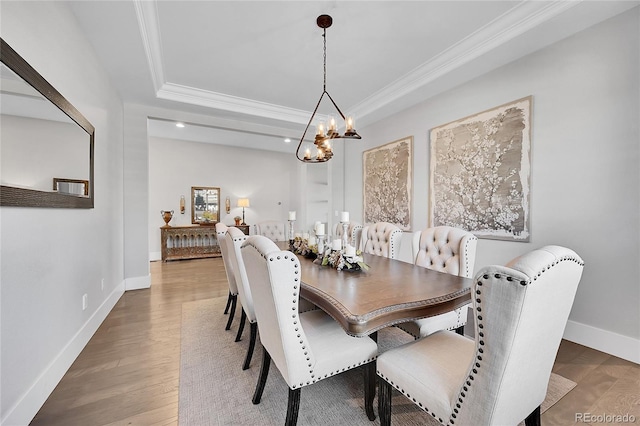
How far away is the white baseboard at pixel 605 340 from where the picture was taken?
6.74 feet

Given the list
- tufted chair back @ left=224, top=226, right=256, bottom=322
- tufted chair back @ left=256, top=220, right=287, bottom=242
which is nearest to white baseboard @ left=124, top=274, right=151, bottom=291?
tufted chair back @ left=256, top=220, right=287, bottom=242

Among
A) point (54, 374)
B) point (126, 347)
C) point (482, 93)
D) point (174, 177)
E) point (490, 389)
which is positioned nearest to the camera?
point (490, 389)

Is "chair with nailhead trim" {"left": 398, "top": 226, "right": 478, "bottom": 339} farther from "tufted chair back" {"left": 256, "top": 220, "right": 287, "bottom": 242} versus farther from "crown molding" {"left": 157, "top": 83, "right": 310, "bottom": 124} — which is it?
"crown molding" {"left": 157, "top": 83, "right": 310, "bottom": 124}

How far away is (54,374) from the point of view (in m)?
1.74

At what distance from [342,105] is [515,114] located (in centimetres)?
240

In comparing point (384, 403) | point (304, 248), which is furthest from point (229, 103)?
point (384, 403)

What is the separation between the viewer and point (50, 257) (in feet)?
5.69

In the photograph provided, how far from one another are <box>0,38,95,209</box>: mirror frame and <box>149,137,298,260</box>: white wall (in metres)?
4.25

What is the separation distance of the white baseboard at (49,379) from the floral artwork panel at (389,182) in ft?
12.3

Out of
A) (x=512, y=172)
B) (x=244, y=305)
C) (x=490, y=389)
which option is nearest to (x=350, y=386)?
(x=244, y=305)

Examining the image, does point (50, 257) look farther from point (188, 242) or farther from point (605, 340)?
point (188, 242)

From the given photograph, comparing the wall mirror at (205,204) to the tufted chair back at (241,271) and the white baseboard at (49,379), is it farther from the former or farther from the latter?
the tufted chair back at (241,271)

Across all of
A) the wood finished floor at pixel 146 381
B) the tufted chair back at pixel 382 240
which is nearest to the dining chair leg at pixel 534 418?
the wood finished floor at pixel 146 381

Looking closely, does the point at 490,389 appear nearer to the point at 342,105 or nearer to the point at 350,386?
the point at 350,386
